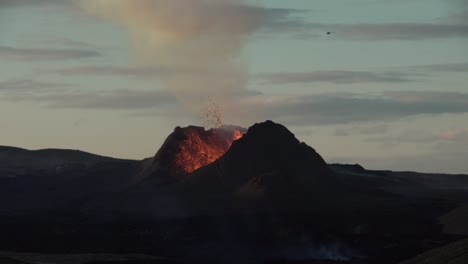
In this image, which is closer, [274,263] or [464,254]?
[464,254]

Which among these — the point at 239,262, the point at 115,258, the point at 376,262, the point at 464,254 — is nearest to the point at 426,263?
the point at 464,254

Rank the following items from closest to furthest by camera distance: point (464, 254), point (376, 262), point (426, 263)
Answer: point (464, 254)
point (426, 263)
point (376, 262)

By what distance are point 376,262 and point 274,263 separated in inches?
762

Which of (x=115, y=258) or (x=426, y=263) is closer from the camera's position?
(x=426, y=263)

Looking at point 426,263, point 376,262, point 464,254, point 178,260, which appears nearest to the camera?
point 464,254

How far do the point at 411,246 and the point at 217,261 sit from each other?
3843 cm

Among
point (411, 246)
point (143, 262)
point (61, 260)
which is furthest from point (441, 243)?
point (61, 260)

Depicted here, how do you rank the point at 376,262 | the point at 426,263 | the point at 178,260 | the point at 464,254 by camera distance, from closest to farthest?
the point at 464,254 < the point at 426,263 < the point at 376,262 < the point at 178,260

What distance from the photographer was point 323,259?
7830 inches

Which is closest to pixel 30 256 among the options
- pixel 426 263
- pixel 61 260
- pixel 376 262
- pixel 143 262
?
pixel 61 260

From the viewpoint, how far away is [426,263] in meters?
115

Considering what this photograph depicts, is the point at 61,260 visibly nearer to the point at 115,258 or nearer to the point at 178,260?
the point at 115,258

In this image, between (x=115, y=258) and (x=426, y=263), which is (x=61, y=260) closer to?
(x=115, y=258)

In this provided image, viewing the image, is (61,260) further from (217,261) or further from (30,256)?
(217,261)
